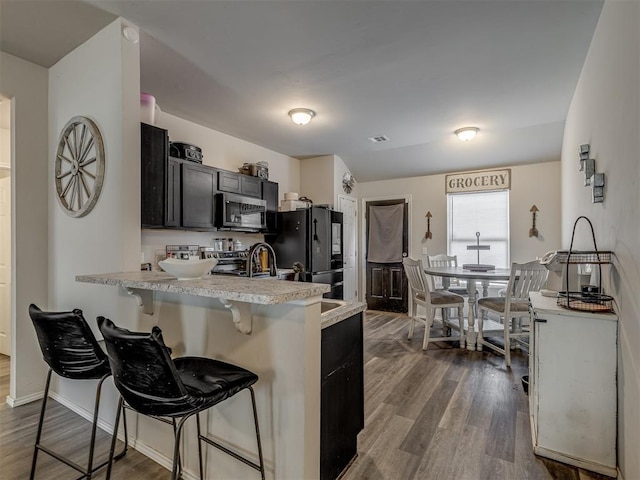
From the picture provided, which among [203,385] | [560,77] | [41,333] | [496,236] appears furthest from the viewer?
[496,236]

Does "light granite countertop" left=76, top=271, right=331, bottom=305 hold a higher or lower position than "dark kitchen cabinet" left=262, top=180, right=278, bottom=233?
lower

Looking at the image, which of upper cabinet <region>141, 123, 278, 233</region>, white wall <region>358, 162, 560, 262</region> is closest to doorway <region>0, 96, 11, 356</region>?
upper cabinet <region>141, 123, 278, 233</region>

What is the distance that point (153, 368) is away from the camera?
46.1 inches

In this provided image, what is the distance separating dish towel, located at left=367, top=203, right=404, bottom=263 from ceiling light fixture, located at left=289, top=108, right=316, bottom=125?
2.78m

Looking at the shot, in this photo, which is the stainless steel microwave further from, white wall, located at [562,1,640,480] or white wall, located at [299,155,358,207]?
white wall, located at [562,1,640,480]

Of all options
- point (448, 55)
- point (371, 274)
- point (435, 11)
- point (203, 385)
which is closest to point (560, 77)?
point (448, 55)

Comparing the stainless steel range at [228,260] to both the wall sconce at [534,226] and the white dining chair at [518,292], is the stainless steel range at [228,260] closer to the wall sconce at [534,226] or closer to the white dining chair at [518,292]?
the white dining chair at [518,292]

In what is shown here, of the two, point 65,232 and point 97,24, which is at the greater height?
point 97,24

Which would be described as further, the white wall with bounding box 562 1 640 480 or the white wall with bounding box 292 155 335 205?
the white wall with bounding box 292 155 335 205

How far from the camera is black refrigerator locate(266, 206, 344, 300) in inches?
180

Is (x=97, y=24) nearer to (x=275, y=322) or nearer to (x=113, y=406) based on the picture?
(x=275, y=322)

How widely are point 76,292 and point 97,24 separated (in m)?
1.84

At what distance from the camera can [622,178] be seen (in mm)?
1602

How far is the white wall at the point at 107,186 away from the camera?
2.09m
